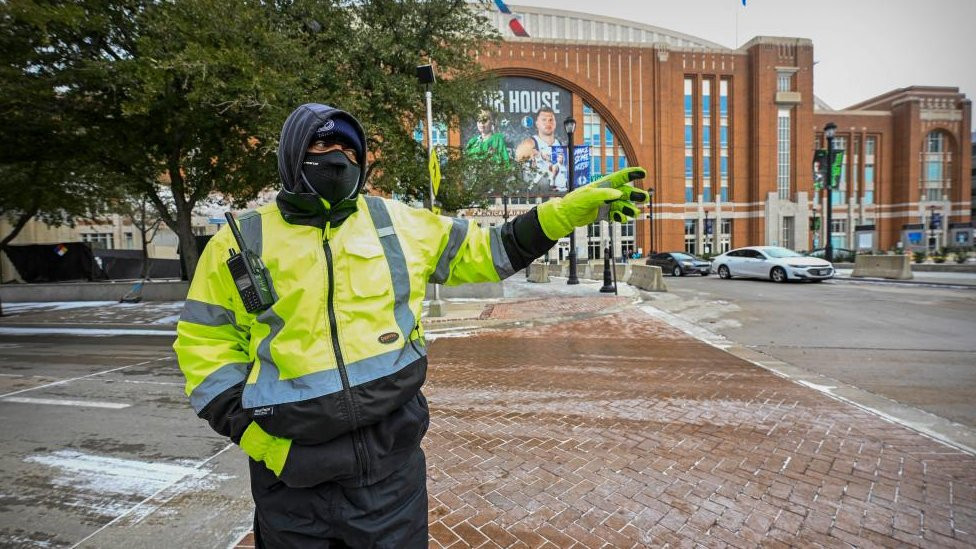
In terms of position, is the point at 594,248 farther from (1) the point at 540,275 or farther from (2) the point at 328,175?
(2) the point at 328,175

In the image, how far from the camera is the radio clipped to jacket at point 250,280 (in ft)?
5.26

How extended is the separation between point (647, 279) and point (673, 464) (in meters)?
15.5

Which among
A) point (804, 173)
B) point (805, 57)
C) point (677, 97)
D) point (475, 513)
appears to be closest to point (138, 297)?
point (475, 513)

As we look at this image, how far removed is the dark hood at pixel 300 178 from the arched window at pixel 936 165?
82.0m

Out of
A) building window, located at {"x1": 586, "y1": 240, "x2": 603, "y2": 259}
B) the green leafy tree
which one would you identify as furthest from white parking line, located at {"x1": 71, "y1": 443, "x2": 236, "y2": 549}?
building window, located at {"x1": 586, "y1": 240, "x2": 603, "y2": 259}

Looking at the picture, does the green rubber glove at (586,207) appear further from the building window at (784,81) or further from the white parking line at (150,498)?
the building window at (784,81)

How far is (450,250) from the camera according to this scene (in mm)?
2002

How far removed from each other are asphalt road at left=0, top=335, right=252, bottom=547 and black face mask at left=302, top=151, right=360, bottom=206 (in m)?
2.33

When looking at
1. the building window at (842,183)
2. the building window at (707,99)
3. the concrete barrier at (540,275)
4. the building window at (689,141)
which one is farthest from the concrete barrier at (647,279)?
the building window at (842,183)

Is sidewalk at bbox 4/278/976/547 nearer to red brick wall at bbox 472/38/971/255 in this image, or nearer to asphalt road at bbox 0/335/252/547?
asphalt road at bbox 0/335/252/547

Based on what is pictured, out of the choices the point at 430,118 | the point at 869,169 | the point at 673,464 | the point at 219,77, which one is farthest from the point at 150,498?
the point at 869,169

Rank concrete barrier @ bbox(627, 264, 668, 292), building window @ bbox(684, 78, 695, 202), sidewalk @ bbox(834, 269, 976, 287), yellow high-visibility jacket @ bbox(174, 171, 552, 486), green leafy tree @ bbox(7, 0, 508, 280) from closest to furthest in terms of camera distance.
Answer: yellow high-visibility jacket @ bbox(174, 171, 552, 486), green leafy tree @ bbox(7, 0, 508, 280), sidewalk @ bbox(834, 269, 976, 287), concrete barrier @ bbox(627, 264, 668, 292), building window @ bbox(684, 78, 695, 202)

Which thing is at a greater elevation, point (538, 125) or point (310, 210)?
point (538, 125)

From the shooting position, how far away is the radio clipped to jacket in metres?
1.60
